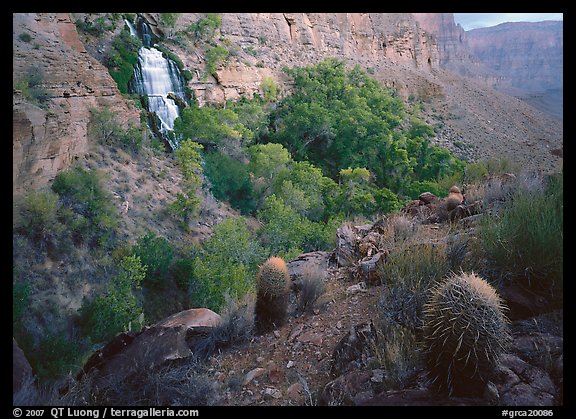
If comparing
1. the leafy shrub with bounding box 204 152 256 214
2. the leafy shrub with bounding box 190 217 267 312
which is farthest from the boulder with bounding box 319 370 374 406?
the leafy shrub with bounding box 204 152 256 214

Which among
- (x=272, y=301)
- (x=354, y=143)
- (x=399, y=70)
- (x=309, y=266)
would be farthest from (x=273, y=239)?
(x=399, y=70)

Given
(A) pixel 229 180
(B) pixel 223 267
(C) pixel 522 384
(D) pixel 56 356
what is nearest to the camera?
(C) pixel 522 384

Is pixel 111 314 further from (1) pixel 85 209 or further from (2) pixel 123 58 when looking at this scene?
(2) pixel 123 58

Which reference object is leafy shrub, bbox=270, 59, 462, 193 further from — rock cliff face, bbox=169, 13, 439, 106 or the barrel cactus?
the barrel cactus

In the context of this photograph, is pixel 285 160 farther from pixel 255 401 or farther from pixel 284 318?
pixel 255 401

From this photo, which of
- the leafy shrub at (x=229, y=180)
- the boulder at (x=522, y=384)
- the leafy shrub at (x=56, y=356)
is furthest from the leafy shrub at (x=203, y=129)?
the boulder at (x=522, y=384)

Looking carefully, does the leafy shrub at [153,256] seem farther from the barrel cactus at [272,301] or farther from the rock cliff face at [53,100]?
the barrel cactus at [272,301]
